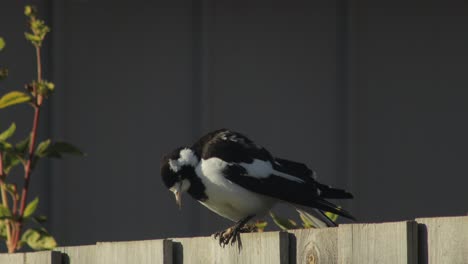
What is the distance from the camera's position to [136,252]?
383cm

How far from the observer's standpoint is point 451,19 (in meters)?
8.00

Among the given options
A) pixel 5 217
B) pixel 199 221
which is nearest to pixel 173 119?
pixel 199 221

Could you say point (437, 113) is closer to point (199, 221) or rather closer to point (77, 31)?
point (199, 221)

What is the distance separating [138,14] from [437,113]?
5.93 ft

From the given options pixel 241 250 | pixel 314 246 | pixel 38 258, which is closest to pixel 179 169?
pixel 38 258

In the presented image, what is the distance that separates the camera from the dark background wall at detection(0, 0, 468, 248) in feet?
24.5

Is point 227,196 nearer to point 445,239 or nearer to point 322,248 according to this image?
point 322,248

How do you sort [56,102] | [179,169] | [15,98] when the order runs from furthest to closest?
[56,102] → [179,169] → [15,98]

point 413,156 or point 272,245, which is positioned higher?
point 413,156

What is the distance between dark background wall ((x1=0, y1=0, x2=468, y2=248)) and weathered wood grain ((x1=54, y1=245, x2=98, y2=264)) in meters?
3.32

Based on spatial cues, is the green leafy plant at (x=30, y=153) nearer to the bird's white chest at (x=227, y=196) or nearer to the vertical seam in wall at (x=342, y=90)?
the bird's white chest at (x=227, y=196)

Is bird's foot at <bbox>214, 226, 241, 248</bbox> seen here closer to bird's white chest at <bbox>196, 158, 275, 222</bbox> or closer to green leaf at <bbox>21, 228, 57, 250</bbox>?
green leaf at <bbox>21, 228, 57, 250</bbox>

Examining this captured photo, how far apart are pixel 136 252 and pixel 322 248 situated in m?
0.83

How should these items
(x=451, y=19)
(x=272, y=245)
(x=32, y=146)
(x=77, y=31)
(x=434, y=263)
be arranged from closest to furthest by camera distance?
1. (x=434, y=263)
2. (x=272, y=245)
3. (x=32, y=146)
4. (x=77, y=31)
5. (x=451, y=19)
